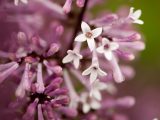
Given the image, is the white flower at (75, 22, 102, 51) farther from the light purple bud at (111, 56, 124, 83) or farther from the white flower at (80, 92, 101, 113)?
the white flower at (80, 92, 101, 113)

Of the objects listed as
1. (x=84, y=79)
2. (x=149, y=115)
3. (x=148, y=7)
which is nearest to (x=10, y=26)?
(x=84, y=79)

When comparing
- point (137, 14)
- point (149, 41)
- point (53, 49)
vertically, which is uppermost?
point (149, 41)

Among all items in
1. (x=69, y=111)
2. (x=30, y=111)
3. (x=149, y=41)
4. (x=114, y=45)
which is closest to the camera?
(x=30, y=111)

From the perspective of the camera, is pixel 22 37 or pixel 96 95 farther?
pixel 96 95

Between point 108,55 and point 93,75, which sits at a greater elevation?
point 108,55

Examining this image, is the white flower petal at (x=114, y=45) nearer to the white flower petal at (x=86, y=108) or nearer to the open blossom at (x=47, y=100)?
the open blossom at (x=47, y=100)

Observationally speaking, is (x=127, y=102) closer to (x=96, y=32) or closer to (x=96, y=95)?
(x=96, y=95)

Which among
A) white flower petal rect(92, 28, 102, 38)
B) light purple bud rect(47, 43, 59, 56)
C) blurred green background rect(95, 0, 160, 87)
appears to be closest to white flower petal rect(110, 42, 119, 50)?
white flower petal rect(92, 28, 102, 38)

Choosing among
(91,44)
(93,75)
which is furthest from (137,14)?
(93,75)
